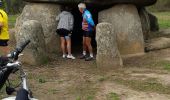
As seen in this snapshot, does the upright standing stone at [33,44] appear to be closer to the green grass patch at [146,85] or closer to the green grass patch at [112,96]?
the green grass patch at [146,85]

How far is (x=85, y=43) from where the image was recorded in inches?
473

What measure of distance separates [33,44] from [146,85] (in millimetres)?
3436

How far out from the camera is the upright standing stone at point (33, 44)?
11.1 m

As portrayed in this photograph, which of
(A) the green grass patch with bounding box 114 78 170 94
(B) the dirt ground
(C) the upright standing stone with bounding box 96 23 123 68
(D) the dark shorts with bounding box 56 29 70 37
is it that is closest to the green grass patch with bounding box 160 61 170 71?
(B) the dirt ground

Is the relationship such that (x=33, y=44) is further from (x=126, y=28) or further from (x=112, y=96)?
(x=112, y=96)

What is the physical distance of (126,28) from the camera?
490 inches

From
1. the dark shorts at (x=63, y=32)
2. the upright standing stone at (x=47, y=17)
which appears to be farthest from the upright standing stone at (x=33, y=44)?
the upright standing stone at (x=47, y=17)

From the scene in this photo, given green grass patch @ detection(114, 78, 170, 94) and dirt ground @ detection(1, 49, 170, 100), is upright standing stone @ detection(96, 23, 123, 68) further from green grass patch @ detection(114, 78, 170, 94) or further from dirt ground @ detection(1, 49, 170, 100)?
green grass patch @ detection(114, 78, 170, 94)

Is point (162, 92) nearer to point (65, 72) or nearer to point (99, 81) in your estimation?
point (99, 81)

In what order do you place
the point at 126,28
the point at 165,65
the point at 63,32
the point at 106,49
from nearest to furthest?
1. the point at 106,49
2. the point at 165,65
3. the point at 63,32
4. the point at 126,28

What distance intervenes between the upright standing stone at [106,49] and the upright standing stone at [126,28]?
1.81 m

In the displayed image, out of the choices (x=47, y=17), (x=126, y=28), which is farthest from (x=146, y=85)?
(x=47, y=17)

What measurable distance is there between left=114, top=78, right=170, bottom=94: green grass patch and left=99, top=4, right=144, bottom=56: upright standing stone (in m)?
3.01

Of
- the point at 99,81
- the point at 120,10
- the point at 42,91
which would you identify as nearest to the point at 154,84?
the point at 99,81
